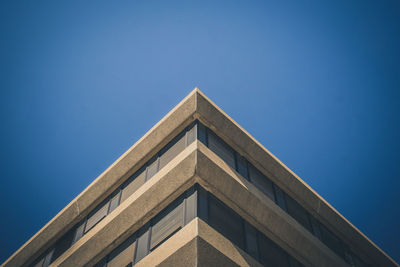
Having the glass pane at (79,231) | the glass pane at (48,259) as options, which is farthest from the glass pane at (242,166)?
the glass pane at (48,259)

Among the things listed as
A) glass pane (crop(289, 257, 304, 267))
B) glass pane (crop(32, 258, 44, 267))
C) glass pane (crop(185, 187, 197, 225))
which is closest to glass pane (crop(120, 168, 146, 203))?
glass pane (crop(185, 187, 197, 225))

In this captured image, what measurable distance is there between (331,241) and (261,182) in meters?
3.87

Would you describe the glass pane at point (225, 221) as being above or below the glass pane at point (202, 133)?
below

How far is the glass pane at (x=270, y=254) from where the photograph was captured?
31.3ft

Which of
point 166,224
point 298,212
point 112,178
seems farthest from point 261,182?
point 112,178

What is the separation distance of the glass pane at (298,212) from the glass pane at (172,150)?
15.4ft

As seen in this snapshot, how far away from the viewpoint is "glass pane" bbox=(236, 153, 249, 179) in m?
11.4

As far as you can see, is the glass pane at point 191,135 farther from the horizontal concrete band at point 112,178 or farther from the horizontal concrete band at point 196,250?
the horizontal concrete band at point 196,250

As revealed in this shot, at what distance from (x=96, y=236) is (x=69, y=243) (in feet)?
9.51

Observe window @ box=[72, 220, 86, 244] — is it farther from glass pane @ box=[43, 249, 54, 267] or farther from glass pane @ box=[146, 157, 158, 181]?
glass pane @ box=[146, 157, 158, 181]

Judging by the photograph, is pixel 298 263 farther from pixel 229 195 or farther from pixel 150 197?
pixel 150 197

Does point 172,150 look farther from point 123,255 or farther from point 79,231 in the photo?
point 79,231

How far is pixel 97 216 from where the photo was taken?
41.5ft

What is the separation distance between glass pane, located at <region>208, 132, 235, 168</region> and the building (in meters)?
0.05
